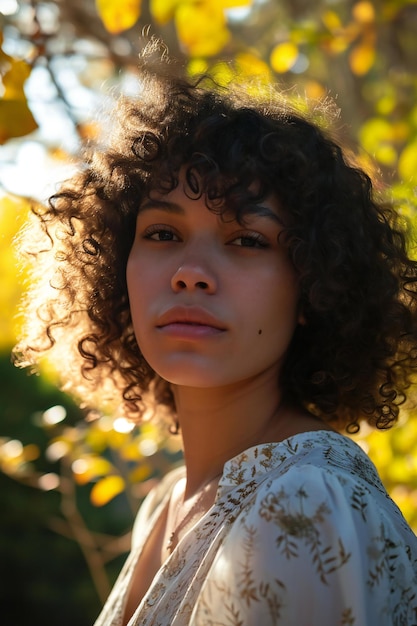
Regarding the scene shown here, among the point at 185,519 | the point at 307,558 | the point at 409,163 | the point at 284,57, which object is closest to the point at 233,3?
the point at 284,57

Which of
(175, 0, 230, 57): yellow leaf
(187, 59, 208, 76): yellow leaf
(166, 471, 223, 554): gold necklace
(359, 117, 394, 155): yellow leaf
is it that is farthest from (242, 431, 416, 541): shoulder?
(359, 117, 394, 155): yellow leaf

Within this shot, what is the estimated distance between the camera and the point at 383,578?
4.37 feet

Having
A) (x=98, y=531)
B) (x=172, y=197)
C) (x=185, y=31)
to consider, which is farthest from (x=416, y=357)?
(x=98, y=531)

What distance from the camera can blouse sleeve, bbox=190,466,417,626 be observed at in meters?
1.27

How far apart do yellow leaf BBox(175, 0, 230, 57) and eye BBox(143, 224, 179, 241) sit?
105cm

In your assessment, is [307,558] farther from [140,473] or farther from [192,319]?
[140,473]

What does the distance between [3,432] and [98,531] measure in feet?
3.23

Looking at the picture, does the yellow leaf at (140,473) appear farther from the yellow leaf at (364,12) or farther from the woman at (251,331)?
the yellow leaf at (364,12)

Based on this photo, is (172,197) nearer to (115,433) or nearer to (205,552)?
(205,552)

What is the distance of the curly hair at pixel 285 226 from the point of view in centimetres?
177

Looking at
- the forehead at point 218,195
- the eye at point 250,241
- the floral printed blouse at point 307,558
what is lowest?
the floral printed blouse at point 307,558

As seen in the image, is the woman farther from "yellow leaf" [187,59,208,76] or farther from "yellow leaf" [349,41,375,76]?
"yellow leaf" [349,41,375,76]

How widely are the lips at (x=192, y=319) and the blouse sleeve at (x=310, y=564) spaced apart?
391mm

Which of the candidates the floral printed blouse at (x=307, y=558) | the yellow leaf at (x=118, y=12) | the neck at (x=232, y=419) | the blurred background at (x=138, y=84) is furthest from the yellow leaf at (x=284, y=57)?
the floral printed blouse at (x=307, y=558)
